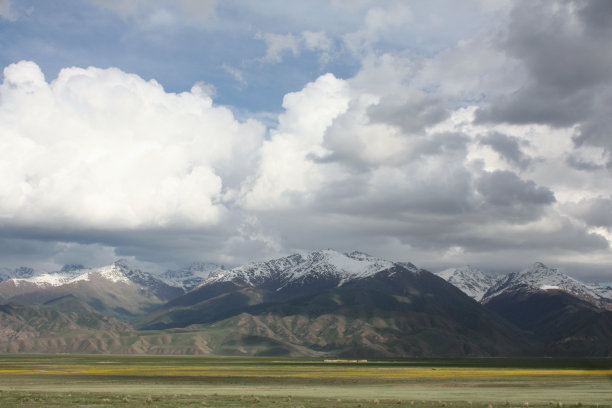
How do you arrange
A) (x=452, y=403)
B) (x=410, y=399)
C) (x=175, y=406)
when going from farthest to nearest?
(x=410, y=399)
(x=452, y=403)
(x=175, y=406)

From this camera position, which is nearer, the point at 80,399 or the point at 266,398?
the point at 80,399

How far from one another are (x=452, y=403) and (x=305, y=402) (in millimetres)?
17179

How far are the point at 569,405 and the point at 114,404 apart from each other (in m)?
50.4

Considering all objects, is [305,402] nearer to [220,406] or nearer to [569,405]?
[220,406]

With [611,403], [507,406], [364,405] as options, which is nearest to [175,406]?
[364,405]

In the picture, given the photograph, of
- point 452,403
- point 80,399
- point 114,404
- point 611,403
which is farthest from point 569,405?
point 80,399

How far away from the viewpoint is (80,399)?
71.4 m

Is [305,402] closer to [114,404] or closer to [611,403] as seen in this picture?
[114,404]

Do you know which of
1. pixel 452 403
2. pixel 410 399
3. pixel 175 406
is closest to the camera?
pixel 175 406

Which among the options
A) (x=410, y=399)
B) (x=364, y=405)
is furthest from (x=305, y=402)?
(x=410, y=399)

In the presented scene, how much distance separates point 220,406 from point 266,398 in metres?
13.5

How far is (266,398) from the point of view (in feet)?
250

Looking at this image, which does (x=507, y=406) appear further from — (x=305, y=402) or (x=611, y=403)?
(x=305, y=402)

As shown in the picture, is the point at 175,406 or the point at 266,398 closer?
the point at 175,406
